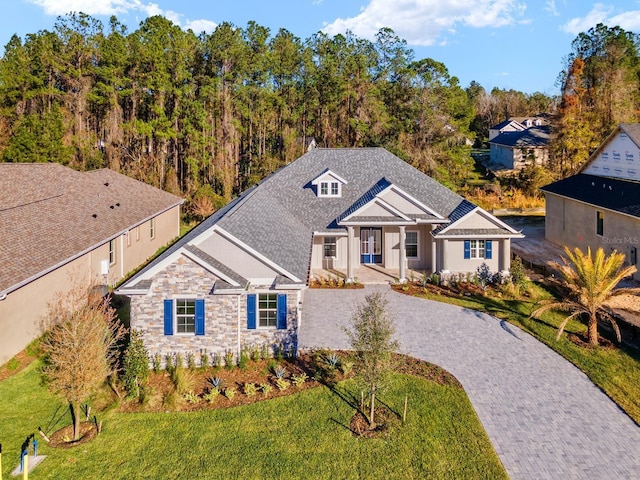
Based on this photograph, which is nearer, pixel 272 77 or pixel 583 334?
pixel 583 334

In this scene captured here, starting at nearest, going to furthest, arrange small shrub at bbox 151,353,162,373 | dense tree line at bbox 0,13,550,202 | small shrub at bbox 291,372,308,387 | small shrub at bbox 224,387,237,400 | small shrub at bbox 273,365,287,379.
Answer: small shrub at bbox 224,387,237,400, small shrub at bbox 291,372,308,387, small shrub at bbox 273,365,287,379, small shrub at bbox 151,353,162,373, dense tree line at bbox 0,13,550,202

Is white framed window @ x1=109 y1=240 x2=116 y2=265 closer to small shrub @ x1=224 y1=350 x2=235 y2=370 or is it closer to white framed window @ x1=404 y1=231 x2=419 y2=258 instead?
small shrub @ x1=224 y1=350 x2=235 y2=370

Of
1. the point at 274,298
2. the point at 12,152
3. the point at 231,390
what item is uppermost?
the point at 12,152

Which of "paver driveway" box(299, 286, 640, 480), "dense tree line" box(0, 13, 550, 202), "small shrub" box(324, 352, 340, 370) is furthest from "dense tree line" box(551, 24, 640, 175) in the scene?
"small shrub" box(324, 352, 340, 370)

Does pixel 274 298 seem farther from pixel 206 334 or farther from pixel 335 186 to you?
pixel 335 186

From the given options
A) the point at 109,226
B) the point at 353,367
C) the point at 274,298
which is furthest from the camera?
the point at 109,226

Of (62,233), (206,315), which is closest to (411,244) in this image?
(206,315)

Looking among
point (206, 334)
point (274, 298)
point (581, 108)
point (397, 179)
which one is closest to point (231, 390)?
point (206, 334)
